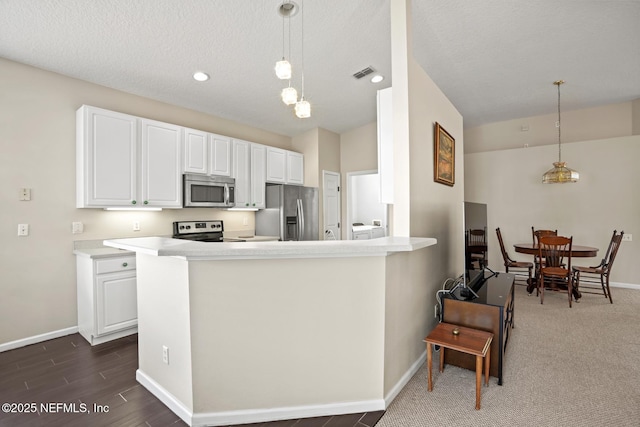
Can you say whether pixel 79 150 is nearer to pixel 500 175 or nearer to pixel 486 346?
pixel 486 346

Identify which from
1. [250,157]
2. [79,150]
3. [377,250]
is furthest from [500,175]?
[79,150]

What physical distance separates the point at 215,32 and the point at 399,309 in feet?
9.67

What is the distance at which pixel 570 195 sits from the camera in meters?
5.35

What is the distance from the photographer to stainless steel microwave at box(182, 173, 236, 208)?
13.0ft

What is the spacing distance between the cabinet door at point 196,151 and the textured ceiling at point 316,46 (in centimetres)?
49

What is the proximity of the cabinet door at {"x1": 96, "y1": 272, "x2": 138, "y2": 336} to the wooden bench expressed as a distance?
2.89 metres

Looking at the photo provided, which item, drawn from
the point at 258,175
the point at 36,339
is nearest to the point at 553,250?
the point at 258,175

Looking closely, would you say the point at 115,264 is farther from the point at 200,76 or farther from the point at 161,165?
the point at 200,76

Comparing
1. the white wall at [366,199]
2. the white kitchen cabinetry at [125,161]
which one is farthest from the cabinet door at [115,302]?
the white wall at [366,199]

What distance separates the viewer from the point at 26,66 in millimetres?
3000

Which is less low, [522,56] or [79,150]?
[522,56]

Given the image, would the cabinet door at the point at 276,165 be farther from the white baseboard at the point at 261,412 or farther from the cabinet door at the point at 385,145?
the white baseboard at the point at 261,412

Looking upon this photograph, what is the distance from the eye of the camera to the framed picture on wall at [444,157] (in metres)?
3.19

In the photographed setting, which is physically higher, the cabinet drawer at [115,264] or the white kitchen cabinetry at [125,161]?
the white kitchen cabinetry at [125,161]
